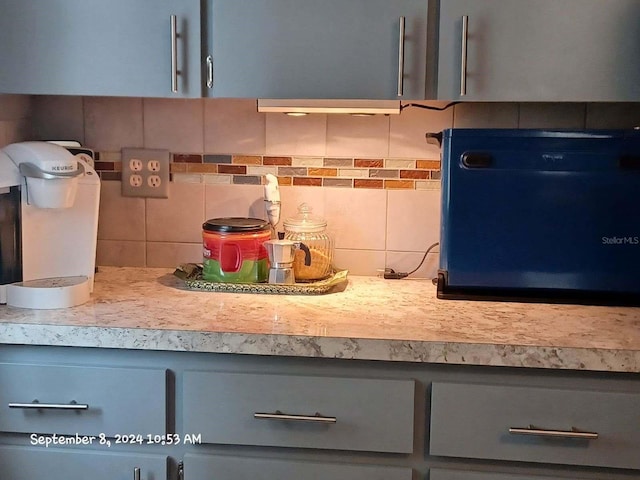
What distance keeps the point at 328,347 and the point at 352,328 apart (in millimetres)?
82

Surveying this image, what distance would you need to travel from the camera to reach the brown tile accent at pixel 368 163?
2057 mm

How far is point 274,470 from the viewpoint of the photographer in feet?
5.08

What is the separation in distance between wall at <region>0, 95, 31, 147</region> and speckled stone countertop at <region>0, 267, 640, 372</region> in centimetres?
52

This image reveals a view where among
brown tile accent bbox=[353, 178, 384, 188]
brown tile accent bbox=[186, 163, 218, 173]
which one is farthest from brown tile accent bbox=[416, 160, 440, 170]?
brown tile accent bbox=[186, 163, 218, 173]

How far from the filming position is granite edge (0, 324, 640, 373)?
146 centimetres

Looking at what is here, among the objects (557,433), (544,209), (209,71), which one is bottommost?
(557,433)

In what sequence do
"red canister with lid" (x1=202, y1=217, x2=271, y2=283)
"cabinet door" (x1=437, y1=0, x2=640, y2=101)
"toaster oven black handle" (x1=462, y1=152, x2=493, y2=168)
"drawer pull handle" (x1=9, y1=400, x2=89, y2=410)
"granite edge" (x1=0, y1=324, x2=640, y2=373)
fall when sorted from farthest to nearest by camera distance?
1. "red canister with lid" (x1=202, y1=217, x2=271, y2=283)
2. "toaster oven black handle" (x1=462, y1=152, x2=493, y2=168)
3. "cabinet door" (x1=437, y1=0, x2=640, y2=101)
4. "drawer pull handle" (x1=9, y1=400, x2=89, y2=410)
5. "granite edge" (x1=0, y1=324, x2=640, y2=373)

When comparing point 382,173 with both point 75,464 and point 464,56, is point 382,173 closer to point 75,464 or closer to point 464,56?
point 464,56

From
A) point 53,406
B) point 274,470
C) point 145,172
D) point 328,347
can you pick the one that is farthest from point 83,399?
point 145,172

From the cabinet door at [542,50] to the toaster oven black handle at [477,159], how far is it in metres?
0.13

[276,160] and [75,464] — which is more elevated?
[276,160]

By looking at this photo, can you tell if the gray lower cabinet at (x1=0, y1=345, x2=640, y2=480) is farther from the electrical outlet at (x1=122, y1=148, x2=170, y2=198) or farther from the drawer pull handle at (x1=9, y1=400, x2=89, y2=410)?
the electrical outlet at (x1=122, y1=148, x2=170, y2=198)

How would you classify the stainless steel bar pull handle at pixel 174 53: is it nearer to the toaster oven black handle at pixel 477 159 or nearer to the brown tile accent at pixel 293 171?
the brown tile accent at pixel 293 171

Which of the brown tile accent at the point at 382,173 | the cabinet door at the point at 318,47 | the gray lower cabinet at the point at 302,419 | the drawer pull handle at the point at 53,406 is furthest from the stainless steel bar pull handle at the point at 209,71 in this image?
the drawer pull handle at the point at 53,406
